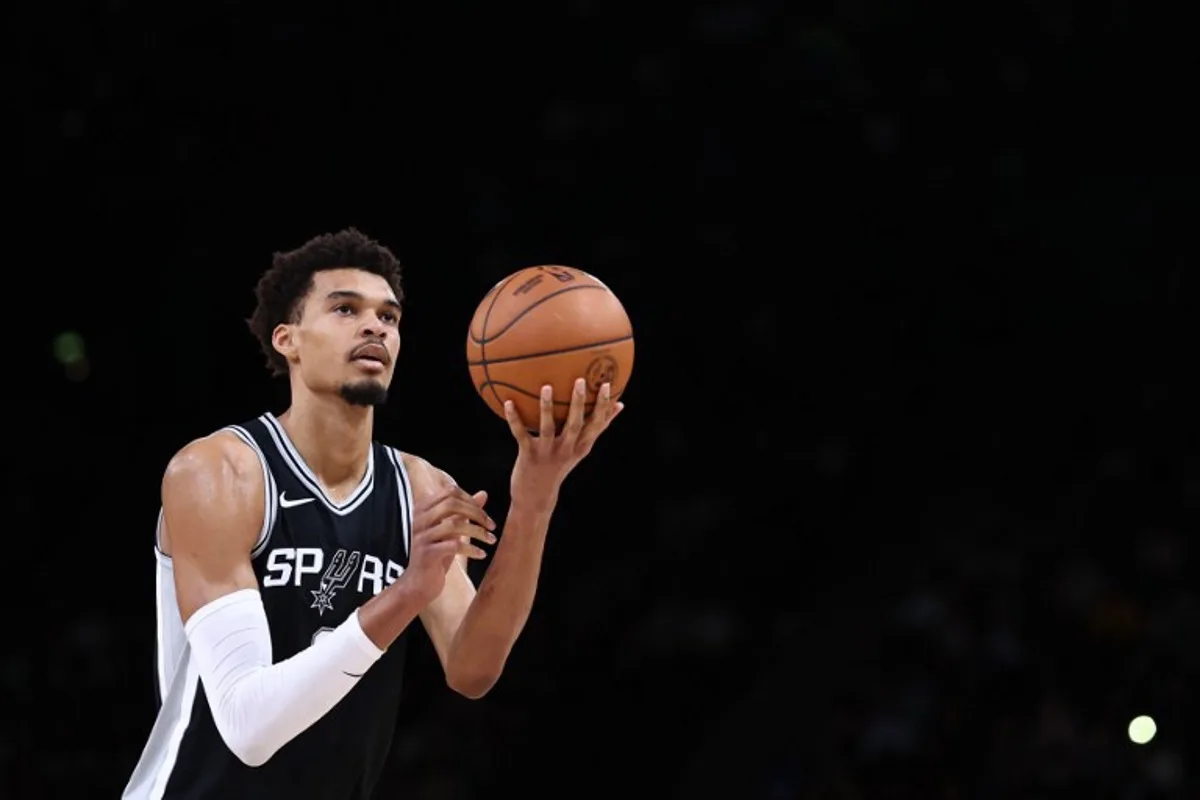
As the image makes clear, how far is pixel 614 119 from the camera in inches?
340

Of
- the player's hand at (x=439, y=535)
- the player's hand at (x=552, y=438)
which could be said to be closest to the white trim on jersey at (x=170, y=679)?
the player's hand at (x=439, y=535)

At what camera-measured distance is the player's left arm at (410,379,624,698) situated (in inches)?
127

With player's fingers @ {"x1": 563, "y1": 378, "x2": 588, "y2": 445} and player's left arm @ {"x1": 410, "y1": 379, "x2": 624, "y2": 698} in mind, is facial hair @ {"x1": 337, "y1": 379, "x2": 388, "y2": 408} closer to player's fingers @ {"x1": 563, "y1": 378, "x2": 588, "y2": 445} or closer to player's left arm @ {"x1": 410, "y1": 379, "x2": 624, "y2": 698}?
player's left arm @ {"x1": 410, "y1": 379, "x2": 624, "y2": 698}

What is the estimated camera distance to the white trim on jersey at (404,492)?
368cm

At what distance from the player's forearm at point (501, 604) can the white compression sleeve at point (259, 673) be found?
42cm

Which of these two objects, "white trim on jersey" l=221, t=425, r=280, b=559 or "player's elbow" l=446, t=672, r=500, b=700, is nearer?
"white trim on jersey" l=221, t=425, r=280, b=559

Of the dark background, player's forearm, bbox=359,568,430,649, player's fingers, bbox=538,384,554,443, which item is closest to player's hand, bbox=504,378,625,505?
player's fingers, bbox=538,384,554,443

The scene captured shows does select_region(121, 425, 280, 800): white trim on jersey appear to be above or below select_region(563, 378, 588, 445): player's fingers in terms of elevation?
→ below

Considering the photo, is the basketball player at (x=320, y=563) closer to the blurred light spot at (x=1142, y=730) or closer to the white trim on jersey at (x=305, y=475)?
the white trim on jersey at (x=305, y=475)

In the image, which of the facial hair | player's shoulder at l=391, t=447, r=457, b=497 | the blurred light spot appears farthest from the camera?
the blurred light spot

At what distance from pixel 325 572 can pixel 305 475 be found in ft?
0.76

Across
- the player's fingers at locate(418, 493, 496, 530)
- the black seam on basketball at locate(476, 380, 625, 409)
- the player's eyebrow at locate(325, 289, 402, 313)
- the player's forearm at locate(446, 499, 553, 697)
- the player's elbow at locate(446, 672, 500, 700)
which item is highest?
the player's eyebrow at locate(325, 289, 402, 313)

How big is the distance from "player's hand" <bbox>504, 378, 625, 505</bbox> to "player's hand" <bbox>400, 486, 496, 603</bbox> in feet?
0.56

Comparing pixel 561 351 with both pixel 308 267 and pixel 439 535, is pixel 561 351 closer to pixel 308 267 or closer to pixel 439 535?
pixel 439 535
